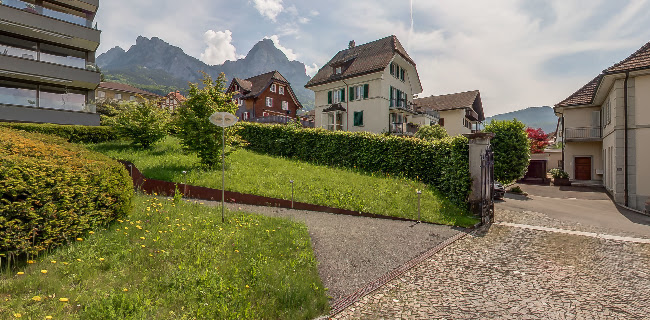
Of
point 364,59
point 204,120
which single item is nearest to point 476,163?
point 204,120

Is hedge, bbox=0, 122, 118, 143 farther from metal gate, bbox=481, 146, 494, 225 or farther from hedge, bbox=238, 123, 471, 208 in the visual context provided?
metal gate, bbox=481, 146, 494, 225

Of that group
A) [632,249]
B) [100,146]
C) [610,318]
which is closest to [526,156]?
[632,249]

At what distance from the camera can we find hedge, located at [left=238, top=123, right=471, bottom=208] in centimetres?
1066

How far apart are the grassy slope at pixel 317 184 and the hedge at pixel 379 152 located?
84 centimetres

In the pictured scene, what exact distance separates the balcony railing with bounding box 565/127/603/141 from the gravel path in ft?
72.7

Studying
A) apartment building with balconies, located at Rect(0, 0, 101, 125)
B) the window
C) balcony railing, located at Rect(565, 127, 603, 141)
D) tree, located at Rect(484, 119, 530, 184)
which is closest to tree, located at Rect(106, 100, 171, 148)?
apartment building with balconies, located at Rect(0, 0, 101, 125)

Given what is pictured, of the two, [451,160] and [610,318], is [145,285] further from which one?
[451,160]

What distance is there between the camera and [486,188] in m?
9.40

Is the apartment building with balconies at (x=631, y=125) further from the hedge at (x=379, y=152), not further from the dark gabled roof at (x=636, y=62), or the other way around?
the hedge at (x=379, y=152)

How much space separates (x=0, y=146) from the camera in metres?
4.42

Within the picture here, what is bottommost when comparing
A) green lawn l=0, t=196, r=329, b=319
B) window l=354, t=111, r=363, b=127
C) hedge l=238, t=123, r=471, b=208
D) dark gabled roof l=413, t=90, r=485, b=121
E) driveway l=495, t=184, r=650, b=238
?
driveway l=495, t=184, r=650, b=238

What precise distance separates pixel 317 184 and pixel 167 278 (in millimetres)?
8456

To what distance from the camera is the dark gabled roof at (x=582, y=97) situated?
22111 mm

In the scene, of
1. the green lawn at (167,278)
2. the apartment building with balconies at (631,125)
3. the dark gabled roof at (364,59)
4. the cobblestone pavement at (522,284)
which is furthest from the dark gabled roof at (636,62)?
the green lawn at (167,278)
